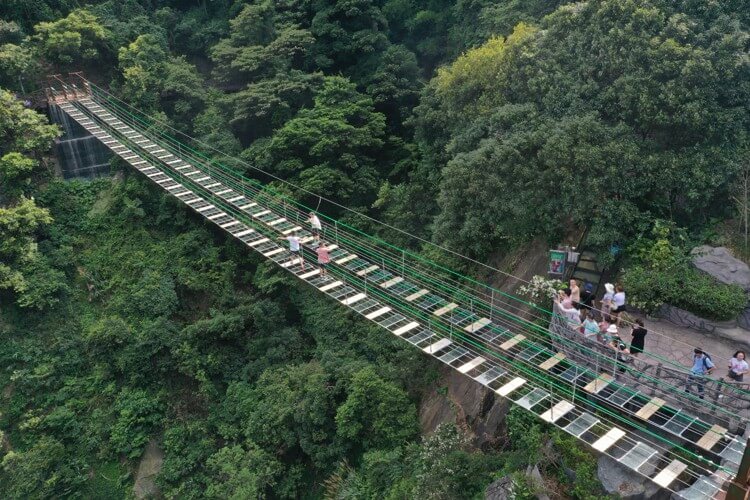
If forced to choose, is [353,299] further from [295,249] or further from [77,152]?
[77,152]

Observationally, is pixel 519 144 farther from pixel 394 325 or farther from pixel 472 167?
pixel 394 325

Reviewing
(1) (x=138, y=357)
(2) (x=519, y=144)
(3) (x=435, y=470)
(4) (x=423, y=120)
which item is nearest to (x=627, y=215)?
(2) (x=519, y=144)

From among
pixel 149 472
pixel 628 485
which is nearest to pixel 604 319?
pixel 628 485

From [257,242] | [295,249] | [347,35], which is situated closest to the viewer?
[295,249]

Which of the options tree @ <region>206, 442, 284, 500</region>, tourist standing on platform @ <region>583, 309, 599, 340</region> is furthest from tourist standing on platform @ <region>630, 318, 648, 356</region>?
tree @ <region>206, 442, 284, 500</region>

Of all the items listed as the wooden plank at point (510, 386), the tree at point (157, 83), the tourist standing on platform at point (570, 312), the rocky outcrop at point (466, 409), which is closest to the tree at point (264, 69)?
the tree at point (157, 83)

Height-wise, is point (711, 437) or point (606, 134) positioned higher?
point (606, 134)
